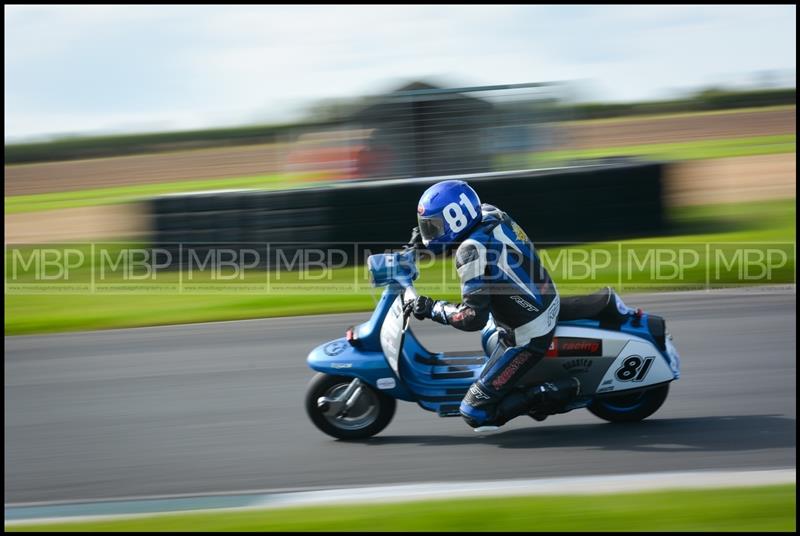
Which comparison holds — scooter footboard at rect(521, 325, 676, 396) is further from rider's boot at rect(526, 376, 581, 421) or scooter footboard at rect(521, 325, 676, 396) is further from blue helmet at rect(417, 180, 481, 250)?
blue helmet at rect(417, 180, 481, 250)

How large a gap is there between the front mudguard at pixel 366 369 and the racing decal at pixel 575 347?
989 mm

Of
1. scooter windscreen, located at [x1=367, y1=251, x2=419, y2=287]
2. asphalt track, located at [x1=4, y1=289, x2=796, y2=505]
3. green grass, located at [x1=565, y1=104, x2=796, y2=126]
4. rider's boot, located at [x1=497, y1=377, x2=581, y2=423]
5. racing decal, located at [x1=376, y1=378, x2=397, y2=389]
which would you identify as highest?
green grass, located at [x1=565, y1=104, x2=796, y2=126]

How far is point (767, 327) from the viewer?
28.6ft

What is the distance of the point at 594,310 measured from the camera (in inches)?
237

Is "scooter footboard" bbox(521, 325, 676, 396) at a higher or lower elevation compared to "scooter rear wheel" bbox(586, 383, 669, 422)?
higher

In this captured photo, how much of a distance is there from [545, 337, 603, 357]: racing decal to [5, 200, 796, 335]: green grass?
4167mm

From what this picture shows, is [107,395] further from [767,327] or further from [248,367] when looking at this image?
[767,327]

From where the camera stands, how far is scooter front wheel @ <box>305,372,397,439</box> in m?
6.21

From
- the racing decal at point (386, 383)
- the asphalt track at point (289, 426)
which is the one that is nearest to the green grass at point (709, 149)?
the asphalt track at point (289, 426)

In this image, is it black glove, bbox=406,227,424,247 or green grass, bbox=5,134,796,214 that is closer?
black glove, bbox=406,227,424,247

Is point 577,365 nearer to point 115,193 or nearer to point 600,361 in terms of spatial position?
point 600,361

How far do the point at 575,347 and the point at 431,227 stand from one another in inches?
47.3

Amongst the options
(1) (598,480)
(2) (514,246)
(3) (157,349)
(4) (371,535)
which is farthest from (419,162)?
(4) (371,535)

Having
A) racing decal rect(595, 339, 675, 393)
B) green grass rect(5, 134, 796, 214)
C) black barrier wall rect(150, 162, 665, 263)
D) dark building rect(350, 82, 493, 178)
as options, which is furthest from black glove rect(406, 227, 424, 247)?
green grass rect(5, 134, 796, 214)
